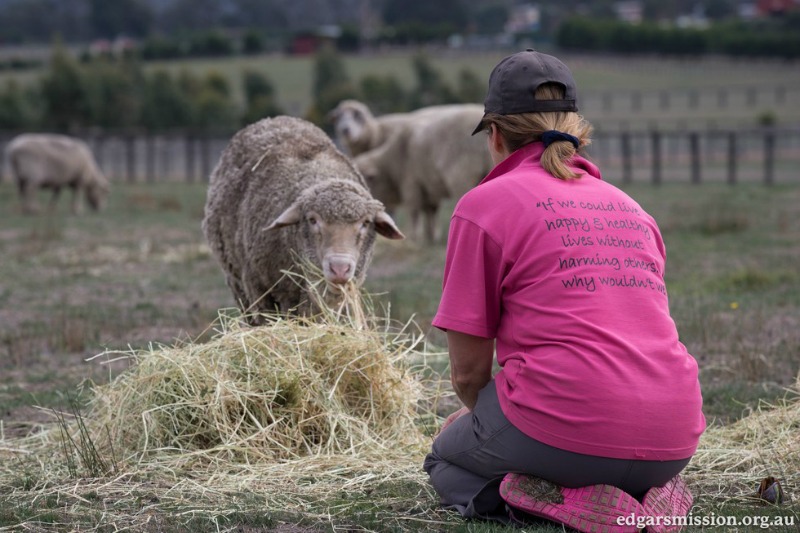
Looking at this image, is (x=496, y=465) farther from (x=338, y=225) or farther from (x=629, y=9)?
(x=629, y=9)

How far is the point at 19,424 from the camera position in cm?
632

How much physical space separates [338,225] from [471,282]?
258 cm

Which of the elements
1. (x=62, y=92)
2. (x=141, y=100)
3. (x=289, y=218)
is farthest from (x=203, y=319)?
(x=141, y=100)

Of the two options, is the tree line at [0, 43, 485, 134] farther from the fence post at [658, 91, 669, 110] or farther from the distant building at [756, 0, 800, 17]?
the distant building at [756, 0, 800, 17]

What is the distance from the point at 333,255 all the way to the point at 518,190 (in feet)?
7.91

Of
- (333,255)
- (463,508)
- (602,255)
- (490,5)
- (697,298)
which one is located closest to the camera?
(602,255)

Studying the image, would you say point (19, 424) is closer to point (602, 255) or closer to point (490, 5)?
point (602, 255)

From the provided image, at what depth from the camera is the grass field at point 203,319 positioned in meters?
4.45

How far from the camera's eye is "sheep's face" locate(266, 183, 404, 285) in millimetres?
6395

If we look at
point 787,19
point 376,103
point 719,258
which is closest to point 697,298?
point 719,258

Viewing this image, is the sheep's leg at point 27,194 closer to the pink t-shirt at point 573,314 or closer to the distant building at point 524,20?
the pink t-shirt at point 573,314

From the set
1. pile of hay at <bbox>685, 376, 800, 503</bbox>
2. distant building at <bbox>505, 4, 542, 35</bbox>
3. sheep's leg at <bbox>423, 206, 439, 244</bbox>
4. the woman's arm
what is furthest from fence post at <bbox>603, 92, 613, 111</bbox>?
distant building at <bbox>505, 4, 542, 35</bbox>

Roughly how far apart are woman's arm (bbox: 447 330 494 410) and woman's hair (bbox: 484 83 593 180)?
0.68 m

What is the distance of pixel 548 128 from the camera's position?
414cm
